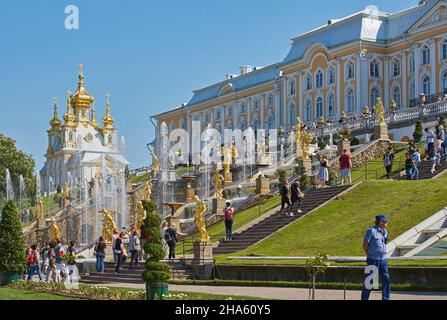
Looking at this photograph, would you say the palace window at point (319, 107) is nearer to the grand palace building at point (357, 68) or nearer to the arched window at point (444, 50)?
the grand palace building at point (357, 68)

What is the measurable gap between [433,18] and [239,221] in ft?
124

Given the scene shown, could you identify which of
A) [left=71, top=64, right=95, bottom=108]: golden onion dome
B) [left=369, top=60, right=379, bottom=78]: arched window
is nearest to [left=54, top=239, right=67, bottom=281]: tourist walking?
[left=369, top=60, right=379, bottom=78]: arched window

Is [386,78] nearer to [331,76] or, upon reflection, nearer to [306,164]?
[331,76]

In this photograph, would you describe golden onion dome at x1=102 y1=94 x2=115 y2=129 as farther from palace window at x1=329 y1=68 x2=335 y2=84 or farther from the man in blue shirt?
the man in blue shirt

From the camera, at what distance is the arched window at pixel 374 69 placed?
236 ft

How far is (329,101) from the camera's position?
247 feet

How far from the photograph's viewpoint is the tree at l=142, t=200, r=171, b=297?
17.4 metres

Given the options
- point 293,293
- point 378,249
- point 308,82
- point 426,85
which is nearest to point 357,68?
point 426,85

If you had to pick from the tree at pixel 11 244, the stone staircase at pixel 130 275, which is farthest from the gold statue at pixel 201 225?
the tree at pixel 11 244

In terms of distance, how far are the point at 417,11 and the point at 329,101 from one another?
10.8 metres

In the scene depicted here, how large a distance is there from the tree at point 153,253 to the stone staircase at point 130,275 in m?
6.70

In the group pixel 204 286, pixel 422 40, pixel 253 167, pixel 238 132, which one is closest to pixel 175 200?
pixel 253 167

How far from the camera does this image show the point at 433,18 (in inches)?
2581

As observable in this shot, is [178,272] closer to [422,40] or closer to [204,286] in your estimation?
[204,286]
